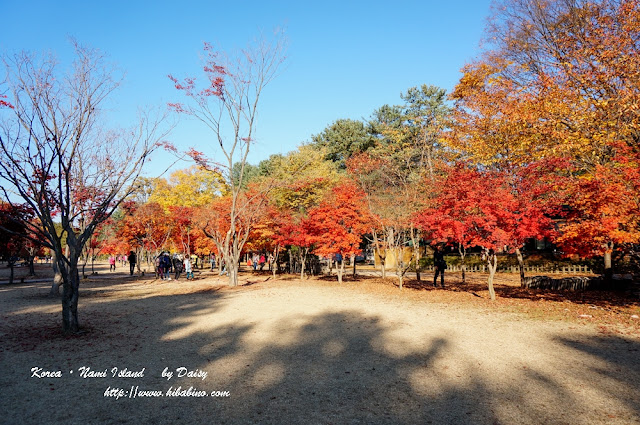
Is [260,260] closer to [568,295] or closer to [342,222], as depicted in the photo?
[342,222]

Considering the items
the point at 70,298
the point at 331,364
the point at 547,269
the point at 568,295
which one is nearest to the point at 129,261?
the point at 70,298

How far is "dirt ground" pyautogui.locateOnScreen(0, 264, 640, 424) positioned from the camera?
14.5 ft

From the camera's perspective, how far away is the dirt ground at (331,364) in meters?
4.41

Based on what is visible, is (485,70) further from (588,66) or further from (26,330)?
(26,330)

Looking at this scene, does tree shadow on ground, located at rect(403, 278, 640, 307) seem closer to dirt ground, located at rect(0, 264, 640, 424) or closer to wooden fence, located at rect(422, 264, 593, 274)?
dirt ground, located at rect(0, 264, 640, 424)

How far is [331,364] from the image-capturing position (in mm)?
6191

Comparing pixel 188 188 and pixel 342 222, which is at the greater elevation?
pixel 188 188

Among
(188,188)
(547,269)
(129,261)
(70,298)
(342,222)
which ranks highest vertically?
(188,188)

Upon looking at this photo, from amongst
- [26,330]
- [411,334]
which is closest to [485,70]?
[411,334]

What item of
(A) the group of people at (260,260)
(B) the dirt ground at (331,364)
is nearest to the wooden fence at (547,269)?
(B) the dirt ground at (331,364)

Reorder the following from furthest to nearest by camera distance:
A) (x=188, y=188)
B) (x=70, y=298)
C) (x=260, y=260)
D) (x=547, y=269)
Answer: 1. (x=188, y=188)
2. (x=260, y=260)
3. (x=547, y=269)
4. (x=70, y=298)

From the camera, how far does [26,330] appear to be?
857 cm

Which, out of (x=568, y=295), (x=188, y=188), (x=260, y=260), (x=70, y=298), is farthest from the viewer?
(x=188, y=188)

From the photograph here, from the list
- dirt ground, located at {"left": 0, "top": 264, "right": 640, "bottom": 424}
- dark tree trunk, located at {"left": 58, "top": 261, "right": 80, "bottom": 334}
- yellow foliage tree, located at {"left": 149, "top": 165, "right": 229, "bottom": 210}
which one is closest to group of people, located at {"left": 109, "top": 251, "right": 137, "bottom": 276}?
yellow foliage tree, located at {"left": 149, "top": 165, "right": 229, "bottom": 210}
